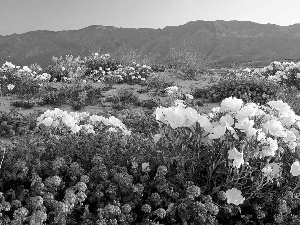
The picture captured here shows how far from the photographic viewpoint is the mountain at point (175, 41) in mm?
65312

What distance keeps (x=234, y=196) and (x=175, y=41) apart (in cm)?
7187

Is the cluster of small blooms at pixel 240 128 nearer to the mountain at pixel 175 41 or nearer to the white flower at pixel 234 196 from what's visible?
the white flower at pixel 234 196

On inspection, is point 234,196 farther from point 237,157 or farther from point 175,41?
point 175,41

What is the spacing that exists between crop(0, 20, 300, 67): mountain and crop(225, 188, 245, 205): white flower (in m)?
59.3

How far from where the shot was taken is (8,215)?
3041mm

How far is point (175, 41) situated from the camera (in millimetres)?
73750

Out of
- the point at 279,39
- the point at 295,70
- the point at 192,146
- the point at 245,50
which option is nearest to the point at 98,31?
the point at 245,50

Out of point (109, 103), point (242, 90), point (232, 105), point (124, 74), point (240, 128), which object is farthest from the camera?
point (124, 74)

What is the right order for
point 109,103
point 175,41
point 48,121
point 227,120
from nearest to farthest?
point 227,120 < point 48,121 < point 109,103 < point 175,41

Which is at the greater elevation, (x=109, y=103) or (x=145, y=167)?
(x=145, y=167)

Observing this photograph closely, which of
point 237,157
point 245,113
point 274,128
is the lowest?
point 237,157

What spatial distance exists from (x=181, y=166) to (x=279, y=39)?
7401 centimetres

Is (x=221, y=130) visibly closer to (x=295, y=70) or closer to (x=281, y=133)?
(x=281, y=133)

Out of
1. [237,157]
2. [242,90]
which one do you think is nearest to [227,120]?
[237,157]
